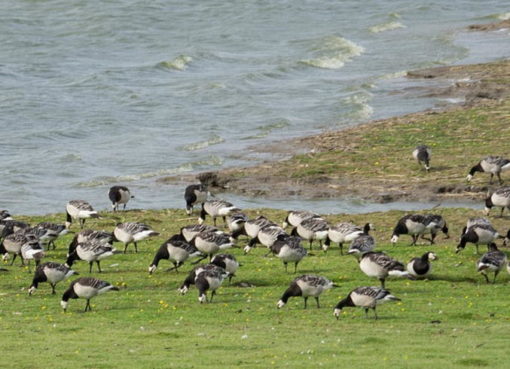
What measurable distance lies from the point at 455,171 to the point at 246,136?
1546cm

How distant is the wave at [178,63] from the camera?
78.2 m

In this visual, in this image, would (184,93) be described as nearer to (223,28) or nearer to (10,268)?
(223,28)

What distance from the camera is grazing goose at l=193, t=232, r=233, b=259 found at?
2959 cm

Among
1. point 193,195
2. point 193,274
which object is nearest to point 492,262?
point 193,274

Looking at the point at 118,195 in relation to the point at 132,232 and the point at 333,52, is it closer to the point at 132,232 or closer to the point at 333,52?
the point at 132,232

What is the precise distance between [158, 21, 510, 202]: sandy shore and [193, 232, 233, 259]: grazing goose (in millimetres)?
11179

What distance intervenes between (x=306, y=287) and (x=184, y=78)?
5021 centimetres

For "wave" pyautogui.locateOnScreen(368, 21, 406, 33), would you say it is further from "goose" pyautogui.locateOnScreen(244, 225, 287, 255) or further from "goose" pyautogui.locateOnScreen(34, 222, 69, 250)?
"goose" pyautogui.locateOnScreen(244, 225, 287, 255)

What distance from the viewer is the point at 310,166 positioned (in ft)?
146

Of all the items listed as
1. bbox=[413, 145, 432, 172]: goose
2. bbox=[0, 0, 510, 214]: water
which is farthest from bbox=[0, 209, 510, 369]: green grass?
bbox=[0, 0, 510, 214]: water

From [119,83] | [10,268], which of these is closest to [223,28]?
[119,83]

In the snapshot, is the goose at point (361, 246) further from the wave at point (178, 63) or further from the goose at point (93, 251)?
the wave at point (178, 63)

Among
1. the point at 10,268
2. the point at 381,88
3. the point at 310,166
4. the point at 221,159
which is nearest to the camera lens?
the point at 10,268

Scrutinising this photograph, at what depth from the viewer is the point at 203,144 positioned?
2127 inches
